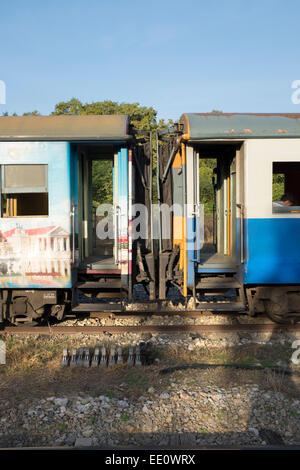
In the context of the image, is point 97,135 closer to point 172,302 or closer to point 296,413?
point 172,302

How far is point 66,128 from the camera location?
612 centimetres

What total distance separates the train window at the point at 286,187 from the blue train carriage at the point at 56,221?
2351mm

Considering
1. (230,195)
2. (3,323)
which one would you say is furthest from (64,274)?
(230,195)

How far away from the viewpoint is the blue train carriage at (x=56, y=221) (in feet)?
20.0

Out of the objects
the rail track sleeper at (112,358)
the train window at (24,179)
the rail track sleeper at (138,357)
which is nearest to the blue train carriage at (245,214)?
the rail track sleeper at (138,357)

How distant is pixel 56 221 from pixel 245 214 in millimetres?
3074

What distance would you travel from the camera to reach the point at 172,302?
802 cm

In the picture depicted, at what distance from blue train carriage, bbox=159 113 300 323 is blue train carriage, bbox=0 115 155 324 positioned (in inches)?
27.1

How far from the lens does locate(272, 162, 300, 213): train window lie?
6.25 metres

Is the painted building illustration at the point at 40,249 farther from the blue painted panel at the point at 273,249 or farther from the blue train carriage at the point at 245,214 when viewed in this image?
the blue painted panel at the point at 273,249

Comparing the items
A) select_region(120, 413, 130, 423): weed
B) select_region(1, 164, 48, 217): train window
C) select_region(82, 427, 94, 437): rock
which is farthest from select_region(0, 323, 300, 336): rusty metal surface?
select_region(82, 427, 94, 437): rock

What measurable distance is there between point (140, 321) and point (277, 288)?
8.28ft

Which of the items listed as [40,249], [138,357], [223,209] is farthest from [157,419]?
[223,209]

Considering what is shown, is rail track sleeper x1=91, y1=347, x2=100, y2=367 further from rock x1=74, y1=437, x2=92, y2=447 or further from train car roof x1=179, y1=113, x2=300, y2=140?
train car roof x1=179, y1=113, x2=300, y2=140
